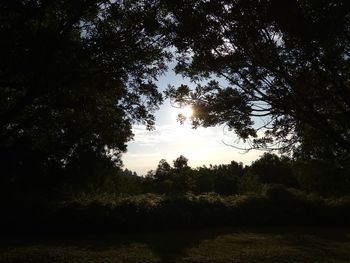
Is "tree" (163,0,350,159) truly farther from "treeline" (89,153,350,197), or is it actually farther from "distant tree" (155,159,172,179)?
"distant tree" (155,159,172,179)

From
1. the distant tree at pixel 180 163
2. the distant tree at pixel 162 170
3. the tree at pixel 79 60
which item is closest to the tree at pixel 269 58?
the tree at pixel 79 60

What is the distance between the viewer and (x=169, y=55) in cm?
1164

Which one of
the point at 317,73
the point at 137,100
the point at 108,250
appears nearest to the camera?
the point at 317,73

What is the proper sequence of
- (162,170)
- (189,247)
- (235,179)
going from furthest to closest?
(235,179) < (162,170) < (189,247)

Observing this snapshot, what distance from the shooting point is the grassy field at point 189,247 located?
40.9 ft

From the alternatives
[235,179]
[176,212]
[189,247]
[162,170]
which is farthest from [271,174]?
[189,247]

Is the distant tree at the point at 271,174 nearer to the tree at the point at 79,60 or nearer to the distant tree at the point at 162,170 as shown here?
the distant tree at the point at 162,170

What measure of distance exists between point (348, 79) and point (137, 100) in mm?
5706

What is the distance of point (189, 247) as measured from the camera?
14.2 m

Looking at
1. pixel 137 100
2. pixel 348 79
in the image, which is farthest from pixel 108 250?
pixel 348 79

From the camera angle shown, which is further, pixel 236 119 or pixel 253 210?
pixel 253 210

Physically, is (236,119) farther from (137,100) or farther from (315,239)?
(315,239)

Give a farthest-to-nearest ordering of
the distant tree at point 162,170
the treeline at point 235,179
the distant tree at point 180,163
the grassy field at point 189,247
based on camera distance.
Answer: the distant tree at point 162,170
the distant tree at point 180,163
the treeline at point 235,179
the grassy field at point 189,247

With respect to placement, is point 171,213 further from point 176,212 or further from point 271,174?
point 271,174
